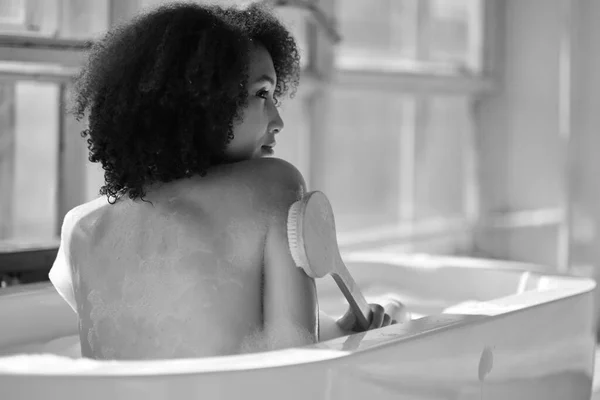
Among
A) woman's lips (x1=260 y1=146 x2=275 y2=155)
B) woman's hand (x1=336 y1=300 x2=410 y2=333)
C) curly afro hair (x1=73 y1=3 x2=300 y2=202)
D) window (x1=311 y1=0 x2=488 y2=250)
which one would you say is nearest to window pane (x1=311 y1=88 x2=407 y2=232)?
window (x1=311 y1=0 x2=488 y2=250)

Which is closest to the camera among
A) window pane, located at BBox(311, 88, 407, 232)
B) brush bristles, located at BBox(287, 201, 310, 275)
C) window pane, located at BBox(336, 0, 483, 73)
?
brush bristles, located at BBox(287, 201, 310, 275)

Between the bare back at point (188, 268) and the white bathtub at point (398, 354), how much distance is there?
0.13m

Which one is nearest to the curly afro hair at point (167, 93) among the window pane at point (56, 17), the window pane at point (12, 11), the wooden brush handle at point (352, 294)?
the wooden brush handle at point (352, 294)

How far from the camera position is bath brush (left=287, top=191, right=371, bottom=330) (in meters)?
1.19

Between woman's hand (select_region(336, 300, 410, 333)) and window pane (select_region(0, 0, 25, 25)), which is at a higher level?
window pane (select_region(0, 0, 25, 25))

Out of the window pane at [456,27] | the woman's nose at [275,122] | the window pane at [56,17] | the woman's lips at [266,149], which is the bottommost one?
the woman's lips at [266,149]

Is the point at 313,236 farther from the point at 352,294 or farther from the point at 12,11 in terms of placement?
the point at 12,11

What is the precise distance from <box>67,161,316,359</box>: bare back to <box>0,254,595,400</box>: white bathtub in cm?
13

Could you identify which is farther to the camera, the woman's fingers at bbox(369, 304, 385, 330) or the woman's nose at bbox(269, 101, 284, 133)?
the woman's fingers at bbox(369, 304, 385, 330)

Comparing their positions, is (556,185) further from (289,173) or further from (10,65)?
(289,173)

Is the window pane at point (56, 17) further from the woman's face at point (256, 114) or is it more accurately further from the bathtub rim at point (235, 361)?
the bathtub rim at point (235, 361)

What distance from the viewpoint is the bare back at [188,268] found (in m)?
1.21

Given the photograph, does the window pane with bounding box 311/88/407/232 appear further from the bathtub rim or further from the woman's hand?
the bathtub rim

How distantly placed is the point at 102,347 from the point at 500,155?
3095 mm
